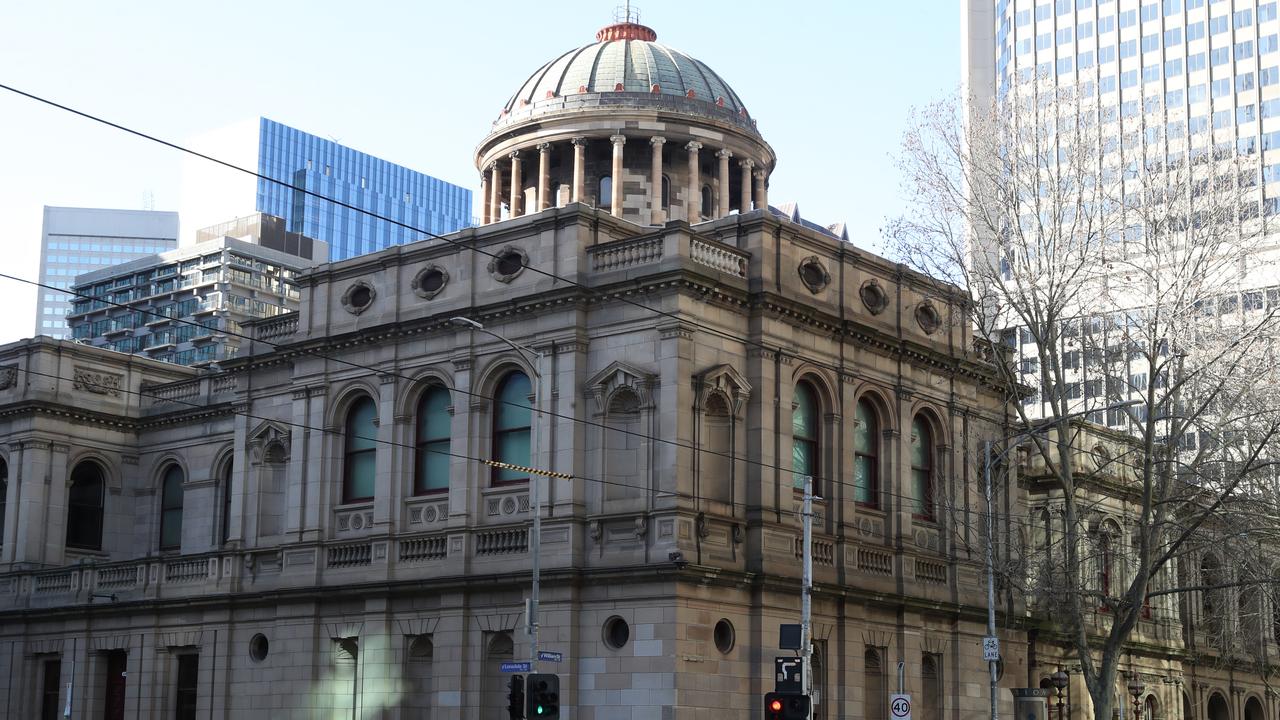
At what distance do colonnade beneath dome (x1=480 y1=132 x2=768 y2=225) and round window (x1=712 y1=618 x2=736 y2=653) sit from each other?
20415 millimetres

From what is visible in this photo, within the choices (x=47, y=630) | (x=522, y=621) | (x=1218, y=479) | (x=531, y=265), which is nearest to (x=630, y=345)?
(x=531, y=265)

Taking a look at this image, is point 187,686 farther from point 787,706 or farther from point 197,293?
point 197,293

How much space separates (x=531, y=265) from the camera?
43688mm

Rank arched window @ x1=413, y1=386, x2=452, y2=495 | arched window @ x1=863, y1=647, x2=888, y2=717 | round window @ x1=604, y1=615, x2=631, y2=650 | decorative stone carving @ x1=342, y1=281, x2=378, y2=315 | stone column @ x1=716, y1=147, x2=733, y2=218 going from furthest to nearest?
stone column @ x1=716, y1=147, x2=733, y2=218
decorative stone carving @ x1=342, y1=281, x2=378, y2=315
arched window @ x1=413, y1=386, x2=452, y2=495
arched window @ x1=863, y1=647, x2=888, y2=717
round window @ x1=604, y1=615, x2=631, y2=650

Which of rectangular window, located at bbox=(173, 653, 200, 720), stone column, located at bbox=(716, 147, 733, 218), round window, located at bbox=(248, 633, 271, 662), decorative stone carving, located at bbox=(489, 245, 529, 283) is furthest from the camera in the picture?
stone column, located at bbox=(716, 147, 733, 218)

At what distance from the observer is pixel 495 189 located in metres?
62.4

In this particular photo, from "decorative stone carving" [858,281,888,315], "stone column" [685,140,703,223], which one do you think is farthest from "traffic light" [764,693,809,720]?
"stone column" [685,140,703,223]

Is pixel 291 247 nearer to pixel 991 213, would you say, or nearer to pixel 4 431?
pixel 4 431

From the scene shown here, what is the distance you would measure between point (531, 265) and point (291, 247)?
110409 millimetres

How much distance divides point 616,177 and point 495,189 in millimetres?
5521

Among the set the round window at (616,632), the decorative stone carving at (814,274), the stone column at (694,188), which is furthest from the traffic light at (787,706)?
the stone column at (694,188)

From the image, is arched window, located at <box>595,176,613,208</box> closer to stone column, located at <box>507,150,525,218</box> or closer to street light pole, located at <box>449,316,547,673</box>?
stone column, located at <box>507,150,525,218</box>

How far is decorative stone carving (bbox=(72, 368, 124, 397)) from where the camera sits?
57656mm

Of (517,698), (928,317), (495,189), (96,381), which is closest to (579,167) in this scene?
(495,189)
